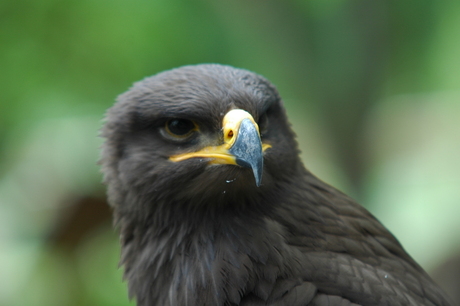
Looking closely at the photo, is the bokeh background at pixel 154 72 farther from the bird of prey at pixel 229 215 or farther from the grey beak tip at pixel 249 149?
the grey beak tip at pixel 249 149

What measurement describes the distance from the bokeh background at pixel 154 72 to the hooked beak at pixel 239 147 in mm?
3645

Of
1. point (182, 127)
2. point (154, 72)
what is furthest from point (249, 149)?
point (154, 72)

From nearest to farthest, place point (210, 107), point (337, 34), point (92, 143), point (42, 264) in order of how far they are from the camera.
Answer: point (210, 107) < point (42, 264) < point (92, 143) < point (337, 34)

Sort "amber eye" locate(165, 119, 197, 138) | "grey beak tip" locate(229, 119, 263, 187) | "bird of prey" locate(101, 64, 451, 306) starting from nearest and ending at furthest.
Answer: "grey beak tip" locate(229, 119, 263, 187)
"bird of prey" locate(101, 64, 451, 306)
"amber eye" locate(165, 119, 197, 138)

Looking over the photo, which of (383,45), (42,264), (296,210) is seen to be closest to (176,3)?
(383,45)

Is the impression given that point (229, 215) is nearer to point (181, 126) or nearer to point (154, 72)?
point (181, 126)

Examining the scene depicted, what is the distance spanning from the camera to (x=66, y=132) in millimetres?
6586

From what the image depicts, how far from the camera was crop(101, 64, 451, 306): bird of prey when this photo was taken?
8.18 feet

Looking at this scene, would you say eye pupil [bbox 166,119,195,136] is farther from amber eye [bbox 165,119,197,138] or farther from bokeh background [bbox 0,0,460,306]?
bokeh background [bbox 0,0,460,306]

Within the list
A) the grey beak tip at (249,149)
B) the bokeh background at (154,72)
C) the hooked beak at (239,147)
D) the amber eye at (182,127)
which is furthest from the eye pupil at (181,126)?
the bokeh background at (154,72)

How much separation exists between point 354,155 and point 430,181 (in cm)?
103

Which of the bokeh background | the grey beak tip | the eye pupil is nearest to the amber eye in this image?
the eye pupil

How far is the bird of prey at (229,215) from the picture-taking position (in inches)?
98.2

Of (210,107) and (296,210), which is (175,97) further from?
(296,210)
